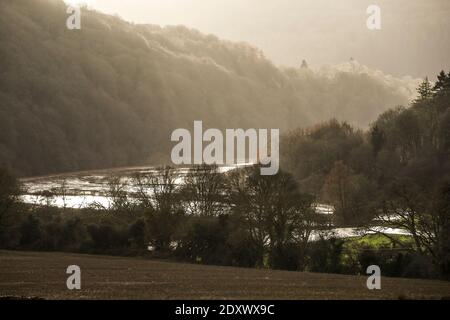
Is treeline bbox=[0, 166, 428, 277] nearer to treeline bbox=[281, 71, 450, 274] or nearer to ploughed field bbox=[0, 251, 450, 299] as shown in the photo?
treeline bbox=[281, 71, 450, 274]

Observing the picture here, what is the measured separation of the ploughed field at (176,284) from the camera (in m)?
27.2

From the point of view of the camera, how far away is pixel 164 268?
136 feet

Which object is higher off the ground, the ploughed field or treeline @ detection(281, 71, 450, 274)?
treeline @ detection(281, 71, 450, 274)

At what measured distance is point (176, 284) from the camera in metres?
32.0

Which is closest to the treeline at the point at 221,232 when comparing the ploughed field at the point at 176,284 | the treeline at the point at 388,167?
the treeline at the point at 388,167

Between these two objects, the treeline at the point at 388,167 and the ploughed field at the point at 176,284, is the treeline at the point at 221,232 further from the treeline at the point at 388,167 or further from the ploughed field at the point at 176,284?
the ploughed field at the point at 176,284

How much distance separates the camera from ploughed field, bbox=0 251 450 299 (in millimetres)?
27172

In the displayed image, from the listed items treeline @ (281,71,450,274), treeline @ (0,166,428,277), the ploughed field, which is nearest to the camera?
the ploughed field

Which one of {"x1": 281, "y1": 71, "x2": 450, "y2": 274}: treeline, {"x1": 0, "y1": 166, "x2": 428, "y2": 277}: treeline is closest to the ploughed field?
{"x1": 0, "y1": 166, "x2": 428, "y2": 277}: treeline

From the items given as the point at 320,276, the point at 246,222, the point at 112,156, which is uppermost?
the point at 112,156
